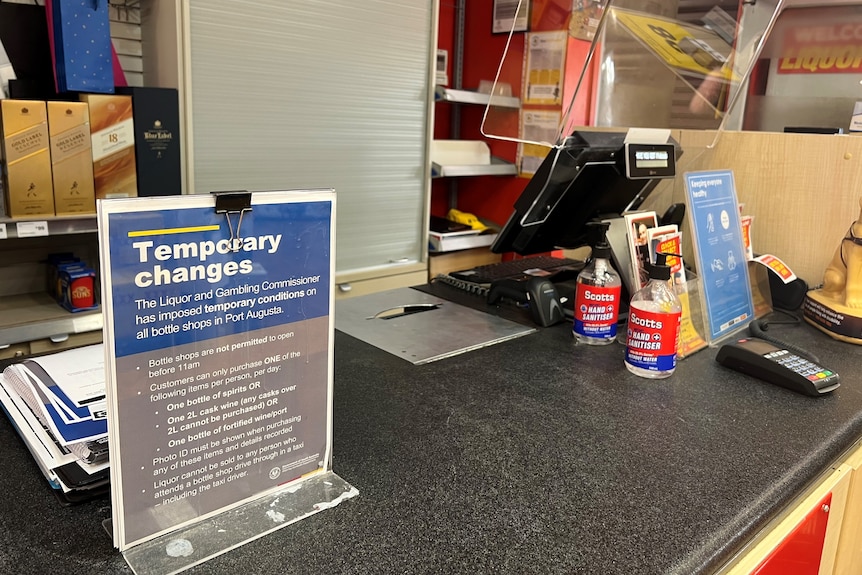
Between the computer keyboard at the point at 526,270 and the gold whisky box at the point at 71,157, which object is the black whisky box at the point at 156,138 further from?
the computer keyboard at the point at 526,270

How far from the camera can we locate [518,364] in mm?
1227

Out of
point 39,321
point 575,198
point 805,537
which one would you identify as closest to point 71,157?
point 39,321

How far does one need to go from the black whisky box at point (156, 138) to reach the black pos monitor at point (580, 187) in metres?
1.28

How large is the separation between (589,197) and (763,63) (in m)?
2.65

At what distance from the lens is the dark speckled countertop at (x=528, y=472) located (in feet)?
2.16

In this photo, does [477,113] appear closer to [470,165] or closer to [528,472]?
[470,165]

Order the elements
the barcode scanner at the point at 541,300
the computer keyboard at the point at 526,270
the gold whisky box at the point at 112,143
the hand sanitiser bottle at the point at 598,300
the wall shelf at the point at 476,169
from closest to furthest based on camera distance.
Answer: the hand sanitiser bottle at the point at 598,300, the barcode scanner at the point at 541,300, the computer keyboard at the point at 526,270, the gold whisky box at the point at 112,143, the wall shelf at the point at 476,169

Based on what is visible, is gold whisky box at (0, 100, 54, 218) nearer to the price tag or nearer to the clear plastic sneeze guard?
the price tag

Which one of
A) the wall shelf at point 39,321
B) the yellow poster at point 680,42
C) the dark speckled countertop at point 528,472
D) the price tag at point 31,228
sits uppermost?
the yellow poster at point 680,42

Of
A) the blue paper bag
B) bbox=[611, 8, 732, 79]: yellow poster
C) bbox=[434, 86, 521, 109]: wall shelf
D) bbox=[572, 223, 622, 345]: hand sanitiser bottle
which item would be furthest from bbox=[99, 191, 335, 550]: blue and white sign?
bbox=[434, 86, 521, 109]: wall shelf

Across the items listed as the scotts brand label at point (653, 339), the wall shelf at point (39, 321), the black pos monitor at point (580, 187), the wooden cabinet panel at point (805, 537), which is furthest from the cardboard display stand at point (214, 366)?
the wall shelf at point (39, 321)

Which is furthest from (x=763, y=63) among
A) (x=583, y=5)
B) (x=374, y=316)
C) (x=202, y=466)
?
(x=202, y=466)

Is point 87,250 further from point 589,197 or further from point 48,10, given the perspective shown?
point 589,197

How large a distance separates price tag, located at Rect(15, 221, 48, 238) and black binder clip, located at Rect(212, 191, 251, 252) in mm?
1653
